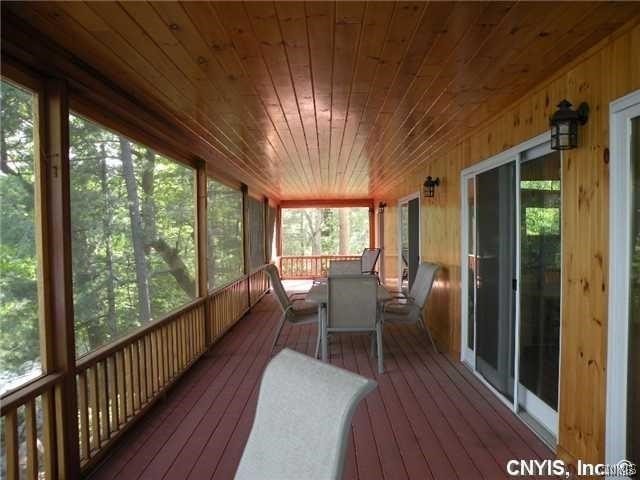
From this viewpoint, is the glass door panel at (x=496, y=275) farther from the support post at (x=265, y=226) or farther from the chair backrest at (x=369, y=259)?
the support post at (x=265, y=226)

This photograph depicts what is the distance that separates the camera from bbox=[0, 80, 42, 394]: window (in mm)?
1663

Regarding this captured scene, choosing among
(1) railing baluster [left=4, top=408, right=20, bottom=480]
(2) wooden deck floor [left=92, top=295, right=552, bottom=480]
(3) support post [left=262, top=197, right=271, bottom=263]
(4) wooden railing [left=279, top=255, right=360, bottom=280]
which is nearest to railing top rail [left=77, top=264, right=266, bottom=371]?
(1) railing baluster [left=4, top=408, right=20, bottom=480]

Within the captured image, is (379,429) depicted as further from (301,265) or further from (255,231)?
(301,265)

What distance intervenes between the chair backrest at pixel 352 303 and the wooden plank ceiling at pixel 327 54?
1376 mm

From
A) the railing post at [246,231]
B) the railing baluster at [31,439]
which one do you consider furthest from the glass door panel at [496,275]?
the railing post at [246,231]

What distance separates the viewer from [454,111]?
2.79 m

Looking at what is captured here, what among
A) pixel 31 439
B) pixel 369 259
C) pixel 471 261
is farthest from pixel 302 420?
pixel 369 259

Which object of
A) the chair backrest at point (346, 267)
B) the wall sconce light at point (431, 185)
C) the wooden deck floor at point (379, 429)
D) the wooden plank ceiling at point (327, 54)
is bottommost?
the wooden deck floor at point (379, 429)

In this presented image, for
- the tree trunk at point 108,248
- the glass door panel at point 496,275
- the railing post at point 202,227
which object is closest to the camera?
the tree trunk at point 108,248

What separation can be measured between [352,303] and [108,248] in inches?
82.6

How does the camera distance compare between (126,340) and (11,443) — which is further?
(126,340)

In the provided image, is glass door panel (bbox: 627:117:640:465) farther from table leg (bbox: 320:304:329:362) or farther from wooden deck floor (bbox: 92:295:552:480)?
table leg (bbox: 320:304:329:362)

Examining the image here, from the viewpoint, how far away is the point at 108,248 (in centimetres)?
261

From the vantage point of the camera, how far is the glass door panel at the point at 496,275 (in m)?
2.86
